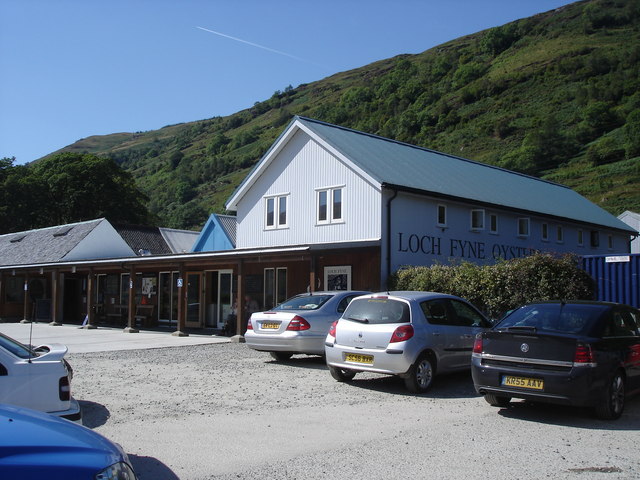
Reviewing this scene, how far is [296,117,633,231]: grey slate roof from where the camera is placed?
2228 centimetres

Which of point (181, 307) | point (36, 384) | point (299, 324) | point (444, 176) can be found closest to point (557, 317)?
point (299, 324)

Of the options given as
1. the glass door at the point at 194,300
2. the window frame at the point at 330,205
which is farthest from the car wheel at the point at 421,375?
the glass door at the point at 194,300

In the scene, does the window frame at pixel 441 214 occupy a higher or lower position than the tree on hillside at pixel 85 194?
lower

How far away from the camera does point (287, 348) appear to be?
1312 cm

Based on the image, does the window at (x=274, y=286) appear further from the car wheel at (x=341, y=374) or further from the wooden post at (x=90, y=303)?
the car wheel at (x=341, y=374)

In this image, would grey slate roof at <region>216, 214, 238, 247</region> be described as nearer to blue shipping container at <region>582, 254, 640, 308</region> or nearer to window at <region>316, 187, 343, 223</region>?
window at <region>316, 187, 343, 223</region>

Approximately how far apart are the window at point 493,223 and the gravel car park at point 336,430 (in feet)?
44.5

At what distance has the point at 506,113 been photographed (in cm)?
10362

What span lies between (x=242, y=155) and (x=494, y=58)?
2389 inches

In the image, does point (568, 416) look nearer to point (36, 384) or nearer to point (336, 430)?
point (336, 430)

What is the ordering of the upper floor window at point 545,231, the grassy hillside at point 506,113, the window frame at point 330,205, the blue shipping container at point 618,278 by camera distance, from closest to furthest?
the blue shipping container at point 618,278, the window frame at point 330,205, the upper floor window at point 545,231, the grassy hillside at point 506,113

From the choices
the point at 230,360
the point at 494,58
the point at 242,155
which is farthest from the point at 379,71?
the point at 230,360

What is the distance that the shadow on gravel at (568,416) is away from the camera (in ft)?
25.9

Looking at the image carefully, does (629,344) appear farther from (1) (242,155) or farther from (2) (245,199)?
(1) (242,155)
